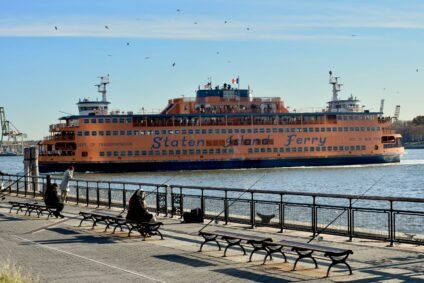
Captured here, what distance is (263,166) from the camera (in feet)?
270

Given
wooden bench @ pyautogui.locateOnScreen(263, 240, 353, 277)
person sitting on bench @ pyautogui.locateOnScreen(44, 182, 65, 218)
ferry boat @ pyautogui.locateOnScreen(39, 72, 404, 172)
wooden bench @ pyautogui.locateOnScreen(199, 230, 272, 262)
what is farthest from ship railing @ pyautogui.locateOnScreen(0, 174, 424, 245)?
ferry boat @ pyautogui.locateOnScreen(39, 72, 404, 172)

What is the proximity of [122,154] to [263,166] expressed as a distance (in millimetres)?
15720

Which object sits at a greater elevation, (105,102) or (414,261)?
(105,102)

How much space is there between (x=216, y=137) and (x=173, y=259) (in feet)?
234

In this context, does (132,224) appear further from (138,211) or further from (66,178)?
(66,178)

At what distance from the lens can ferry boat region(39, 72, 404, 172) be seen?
76312 millimetres

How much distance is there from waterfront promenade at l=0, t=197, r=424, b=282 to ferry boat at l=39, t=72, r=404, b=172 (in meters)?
61.8

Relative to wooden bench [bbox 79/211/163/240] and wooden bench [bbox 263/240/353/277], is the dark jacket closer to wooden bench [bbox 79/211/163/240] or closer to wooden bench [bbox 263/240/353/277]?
wooden bench [bbox 79/211/163/240]

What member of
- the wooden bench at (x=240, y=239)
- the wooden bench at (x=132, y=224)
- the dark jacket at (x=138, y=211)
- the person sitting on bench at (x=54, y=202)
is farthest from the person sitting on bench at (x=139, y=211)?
the person sitting on bench at (x=54, y=202)

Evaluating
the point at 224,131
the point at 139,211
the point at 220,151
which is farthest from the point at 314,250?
the point at 224,131

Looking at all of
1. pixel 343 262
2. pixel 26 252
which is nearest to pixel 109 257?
pixel 26 252

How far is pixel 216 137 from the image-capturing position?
270 ft

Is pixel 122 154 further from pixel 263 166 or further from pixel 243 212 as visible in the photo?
pixel 243 212

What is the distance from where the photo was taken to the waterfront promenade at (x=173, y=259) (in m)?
9.34
